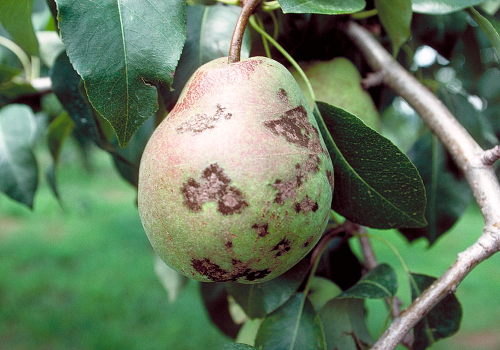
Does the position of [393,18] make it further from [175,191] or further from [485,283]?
[485,283]

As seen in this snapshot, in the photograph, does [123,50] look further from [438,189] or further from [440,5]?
[438,189]

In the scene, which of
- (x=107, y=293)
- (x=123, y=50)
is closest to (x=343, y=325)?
(x=123, y=50)

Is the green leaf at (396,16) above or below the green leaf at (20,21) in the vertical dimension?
above

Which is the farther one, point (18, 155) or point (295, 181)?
point (18, 155)

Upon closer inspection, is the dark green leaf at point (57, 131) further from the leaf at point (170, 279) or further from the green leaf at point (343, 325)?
the green leaf at point (343, 325)

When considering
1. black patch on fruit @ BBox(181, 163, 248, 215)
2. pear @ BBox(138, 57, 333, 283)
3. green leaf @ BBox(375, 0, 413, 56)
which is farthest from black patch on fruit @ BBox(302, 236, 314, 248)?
green leaf @ BBox(375, 0, 413, 56)

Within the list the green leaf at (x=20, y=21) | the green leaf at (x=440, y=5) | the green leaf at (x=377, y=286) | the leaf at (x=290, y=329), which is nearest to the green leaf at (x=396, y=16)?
the green leaf at (x=440, y=5)

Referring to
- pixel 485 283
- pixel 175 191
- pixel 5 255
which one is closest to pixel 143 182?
pixel 175 191
